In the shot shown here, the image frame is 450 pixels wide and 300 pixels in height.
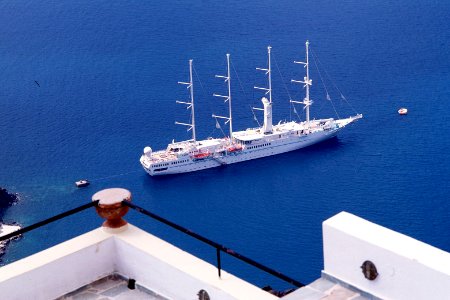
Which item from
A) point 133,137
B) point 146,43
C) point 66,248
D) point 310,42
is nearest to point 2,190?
point 133,137

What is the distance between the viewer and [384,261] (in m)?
6.29

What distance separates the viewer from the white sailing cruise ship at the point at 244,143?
4638cm

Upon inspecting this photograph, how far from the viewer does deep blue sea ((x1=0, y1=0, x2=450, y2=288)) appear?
132ft

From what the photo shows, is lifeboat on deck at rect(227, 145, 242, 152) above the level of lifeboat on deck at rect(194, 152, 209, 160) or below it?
above

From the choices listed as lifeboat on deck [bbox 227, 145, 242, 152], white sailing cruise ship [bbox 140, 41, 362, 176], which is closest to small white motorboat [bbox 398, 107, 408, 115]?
white sailing cruise ship [bbox 140, 41, 362, 176]

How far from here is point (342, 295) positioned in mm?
6637

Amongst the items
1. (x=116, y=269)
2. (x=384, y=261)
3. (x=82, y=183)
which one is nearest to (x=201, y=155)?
(x=82, y=183)

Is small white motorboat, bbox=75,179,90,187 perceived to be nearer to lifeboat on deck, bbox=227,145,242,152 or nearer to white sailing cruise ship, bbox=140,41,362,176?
white sailing cruise ship, bbox=140,41,362,176

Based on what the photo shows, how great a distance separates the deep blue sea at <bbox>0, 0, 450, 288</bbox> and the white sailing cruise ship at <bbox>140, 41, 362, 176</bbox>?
628mm

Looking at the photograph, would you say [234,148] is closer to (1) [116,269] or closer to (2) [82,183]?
(2) [82,183]

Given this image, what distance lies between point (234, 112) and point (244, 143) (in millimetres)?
3058

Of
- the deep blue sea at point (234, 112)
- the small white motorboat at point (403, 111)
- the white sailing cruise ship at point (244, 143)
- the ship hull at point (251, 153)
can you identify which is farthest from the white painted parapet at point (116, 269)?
→ the small white motorboat at point (403, 111)

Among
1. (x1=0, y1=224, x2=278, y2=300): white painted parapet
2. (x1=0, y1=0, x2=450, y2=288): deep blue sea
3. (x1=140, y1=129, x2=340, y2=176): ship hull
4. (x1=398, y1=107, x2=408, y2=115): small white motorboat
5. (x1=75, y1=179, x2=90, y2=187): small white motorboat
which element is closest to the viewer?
(x1=0, y1=224, x2=278, y2=300): white painted parapet

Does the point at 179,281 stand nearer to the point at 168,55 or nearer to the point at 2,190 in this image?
the point at 2,190
